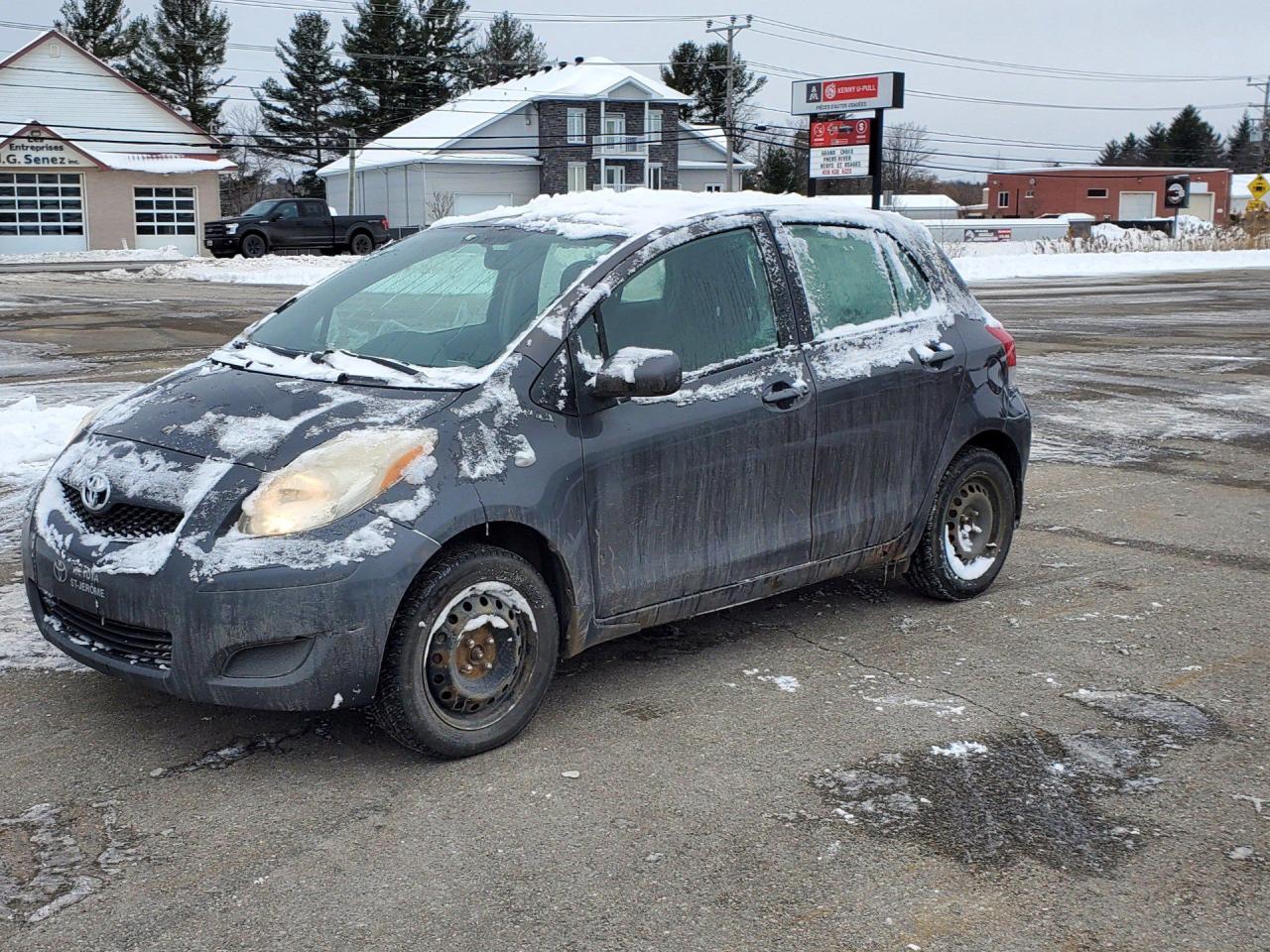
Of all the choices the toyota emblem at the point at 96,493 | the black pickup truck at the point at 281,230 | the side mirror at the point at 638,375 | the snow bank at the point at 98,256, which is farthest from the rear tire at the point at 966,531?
the snow bank at the point at 98,256

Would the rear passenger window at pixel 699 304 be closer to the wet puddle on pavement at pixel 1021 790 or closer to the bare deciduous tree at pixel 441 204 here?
the wet puddle on pavement at pixel 1021 790

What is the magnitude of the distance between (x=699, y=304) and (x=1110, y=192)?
98.5 metres

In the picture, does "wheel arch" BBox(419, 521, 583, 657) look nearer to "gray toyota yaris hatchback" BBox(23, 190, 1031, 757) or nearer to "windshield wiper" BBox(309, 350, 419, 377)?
"gray toyota yaris hatchback" BBox(23, 190, 1031, 757)

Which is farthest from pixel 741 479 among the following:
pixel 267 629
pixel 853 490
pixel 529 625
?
pixel 267 629

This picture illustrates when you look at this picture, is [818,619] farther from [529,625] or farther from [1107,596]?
[529,625]

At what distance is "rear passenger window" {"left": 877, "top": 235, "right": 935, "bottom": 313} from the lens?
18.2 feet

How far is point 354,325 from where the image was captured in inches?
193

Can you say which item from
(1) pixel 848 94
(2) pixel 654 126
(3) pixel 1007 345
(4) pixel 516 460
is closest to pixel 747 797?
(4) pixel 516 460

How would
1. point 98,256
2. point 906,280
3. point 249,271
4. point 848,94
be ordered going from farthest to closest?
1. point 98,256
2. point 848,94
3. point 249,271
4. point 906,280

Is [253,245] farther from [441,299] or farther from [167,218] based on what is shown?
[441,299]

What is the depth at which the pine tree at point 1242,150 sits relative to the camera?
12762 centimetres

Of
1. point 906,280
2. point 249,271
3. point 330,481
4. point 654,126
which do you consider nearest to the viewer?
point 330,481

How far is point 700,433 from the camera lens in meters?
4.61

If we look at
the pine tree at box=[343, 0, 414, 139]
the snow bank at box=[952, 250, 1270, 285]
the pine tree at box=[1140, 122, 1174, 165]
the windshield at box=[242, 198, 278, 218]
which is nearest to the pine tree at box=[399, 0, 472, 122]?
the pine tree at box=[343, 0, 414, 139]
